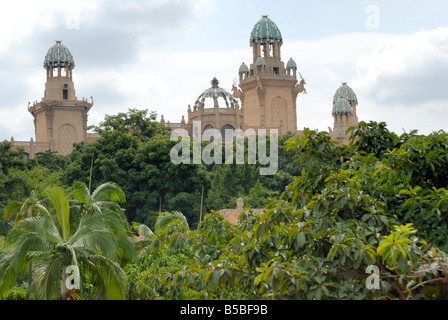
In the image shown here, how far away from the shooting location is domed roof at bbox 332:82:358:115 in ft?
242

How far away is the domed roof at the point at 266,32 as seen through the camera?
75125 mm

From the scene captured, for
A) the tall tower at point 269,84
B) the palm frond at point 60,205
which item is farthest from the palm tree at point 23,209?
A: the tall tower at point 269,84

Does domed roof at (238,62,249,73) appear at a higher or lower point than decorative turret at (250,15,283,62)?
lower

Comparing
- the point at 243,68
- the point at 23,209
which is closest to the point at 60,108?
the point at 243,68

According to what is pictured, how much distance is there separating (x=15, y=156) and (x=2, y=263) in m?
34.4

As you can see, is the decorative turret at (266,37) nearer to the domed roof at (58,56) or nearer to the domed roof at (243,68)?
the domed roof at (243,68)

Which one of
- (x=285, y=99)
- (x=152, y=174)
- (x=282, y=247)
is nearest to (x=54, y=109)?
(x=285, y=99)

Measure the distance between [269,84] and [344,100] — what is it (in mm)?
6960

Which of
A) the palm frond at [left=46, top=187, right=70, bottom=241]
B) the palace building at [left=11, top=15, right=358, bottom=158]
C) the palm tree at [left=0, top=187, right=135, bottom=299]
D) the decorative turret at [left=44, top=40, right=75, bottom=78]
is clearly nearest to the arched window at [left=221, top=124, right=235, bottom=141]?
the palace building at [left=11, top=15, right=358, bottom=158]

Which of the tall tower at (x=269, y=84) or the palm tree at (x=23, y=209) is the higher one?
the tall tower at (x=269, y=84)

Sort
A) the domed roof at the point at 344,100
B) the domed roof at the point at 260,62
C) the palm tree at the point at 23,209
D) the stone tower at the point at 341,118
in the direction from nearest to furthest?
the palm tree at the point at 23,209, the stone tower at the point at 341,118, the domed roof at the point at 344,100, the domed roof at the point at 260,62

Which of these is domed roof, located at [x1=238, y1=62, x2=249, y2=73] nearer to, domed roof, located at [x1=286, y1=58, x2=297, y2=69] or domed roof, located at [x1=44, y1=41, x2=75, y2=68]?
domed roof, located at [x1=286, y1=58, x2=297, y2=69]

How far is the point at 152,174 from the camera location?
4559 centimetres
